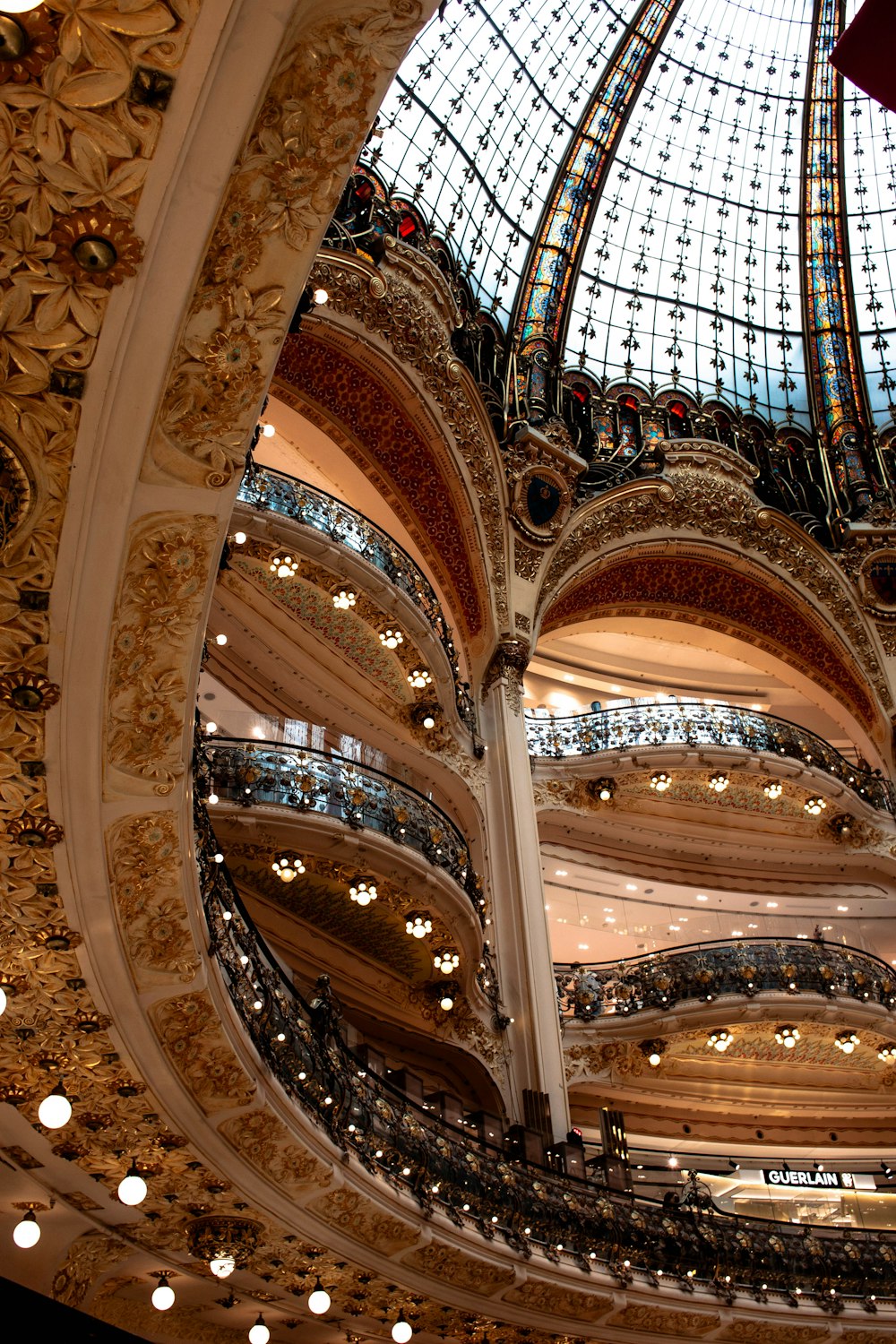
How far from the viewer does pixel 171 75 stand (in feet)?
11.4

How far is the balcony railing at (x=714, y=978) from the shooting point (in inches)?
633

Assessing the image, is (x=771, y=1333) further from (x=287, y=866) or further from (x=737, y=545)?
(x=737, y=545)

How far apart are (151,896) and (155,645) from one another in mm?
1453

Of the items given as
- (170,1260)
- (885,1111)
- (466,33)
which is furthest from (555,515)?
(170,1260)

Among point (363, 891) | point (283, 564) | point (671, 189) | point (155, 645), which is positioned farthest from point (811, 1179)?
point (671, 189)

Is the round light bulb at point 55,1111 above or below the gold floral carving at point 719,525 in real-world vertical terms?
below

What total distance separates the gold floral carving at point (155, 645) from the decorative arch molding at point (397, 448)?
1114cm

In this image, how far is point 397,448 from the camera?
664 inches

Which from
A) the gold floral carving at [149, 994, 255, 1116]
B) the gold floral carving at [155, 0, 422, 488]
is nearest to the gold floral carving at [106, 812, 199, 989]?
Answer: the gold floral carving at [149, 994, 255, 1116]

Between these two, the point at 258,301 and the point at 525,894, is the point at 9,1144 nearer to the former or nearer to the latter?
the point at 258,301

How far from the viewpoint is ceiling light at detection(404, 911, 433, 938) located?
12.1 meters

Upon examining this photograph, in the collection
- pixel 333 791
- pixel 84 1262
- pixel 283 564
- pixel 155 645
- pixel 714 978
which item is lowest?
pixel 84 1262

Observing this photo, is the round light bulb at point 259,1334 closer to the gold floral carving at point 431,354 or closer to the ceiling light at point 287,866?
the ceiling light at point 287,866

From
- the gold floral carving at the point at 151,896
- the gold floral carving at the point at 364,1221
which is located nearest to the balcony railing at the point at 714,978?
the gold floral carving at the point at 364,1221
